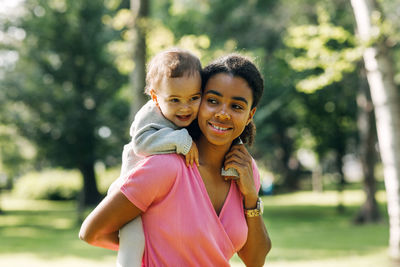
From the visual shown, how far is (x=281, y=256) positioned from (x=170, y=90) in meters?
10.0

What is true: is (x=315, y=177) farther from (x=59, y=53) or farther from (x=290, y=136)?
(x=59, y=53)

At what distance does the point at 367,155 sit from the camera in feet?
54.4

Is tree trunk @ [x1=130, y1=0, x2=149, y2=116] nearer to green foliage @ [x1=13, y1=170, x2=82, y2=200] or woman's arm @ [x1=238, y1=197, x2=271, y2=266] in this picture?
woman's arm @ [x1=238, y1=197, x2=271, y2=266]

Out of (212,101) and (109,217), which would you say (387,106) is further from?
(109,217)

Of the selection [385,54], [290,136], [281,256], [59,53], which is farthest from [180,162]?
[290,136]

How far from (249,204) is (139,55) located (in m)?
5.86

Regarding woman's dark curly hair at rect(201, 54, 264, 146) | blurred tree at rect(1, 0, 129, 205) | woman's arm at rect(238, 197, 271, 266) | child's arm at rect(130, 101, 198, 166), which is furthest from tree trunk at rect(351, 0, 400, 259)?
blurred tree at rect(1, 0, 129, 205)

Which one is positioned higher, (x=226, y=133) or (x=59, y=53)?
(x=59, y=53)

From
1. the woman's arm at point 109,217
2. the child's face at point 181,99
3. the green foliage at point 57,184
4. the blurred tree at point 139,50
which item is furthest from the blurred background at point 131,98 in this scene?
the woman's arm at point 109,217

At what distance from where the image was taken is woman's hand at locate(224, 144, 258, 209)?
7.55 feet

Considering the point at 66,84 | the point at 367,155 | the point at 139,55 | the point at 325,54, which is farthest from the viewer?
the point at 66,84

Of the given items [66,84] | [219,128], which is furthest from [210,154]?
[66,84]

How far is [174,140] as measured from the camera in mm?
2066

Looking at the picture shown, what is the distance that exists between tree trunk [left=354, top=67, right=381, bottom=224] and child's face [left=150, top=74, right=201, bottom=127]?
49.0ft
